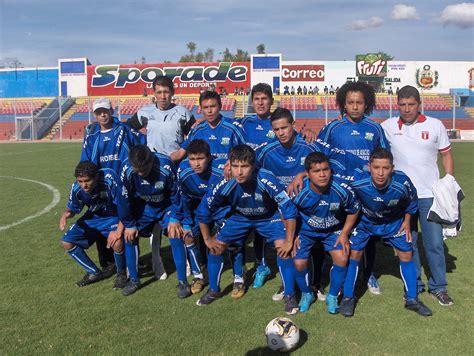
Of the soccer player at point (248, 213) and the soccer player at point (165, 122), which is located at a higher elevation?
the soccer player at point (165, 122)

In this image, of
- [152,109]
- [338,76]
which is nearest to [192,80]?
[338,76]

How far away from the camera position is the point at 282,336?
3129 mm

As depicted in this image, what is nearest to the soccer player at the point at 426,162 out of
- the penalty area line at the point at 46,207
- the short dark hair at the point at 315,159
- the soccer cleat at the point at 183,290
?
the short dark hair at the point at 315,159

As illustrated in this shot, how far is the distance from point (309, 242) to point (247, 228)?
2.01ft

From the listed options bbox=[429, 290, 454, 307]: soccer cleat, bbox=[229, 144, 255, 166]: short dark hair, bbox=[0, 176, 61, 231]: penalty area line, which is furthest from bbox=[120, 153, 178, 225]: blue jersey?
bbox=[0, 176, 61, 231]: penalty area line

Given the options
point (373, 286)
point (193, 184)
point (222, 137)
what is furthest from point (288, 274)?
point (222, 137)

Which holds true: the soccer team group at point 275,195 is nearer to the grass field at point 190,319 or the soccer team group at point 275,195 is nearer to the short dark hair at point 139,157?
the short dark hair at point 139,157

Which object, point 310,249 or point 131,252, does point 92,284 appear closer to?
point 131,252

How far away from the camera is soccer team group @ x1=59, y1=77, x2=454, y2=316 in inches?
150

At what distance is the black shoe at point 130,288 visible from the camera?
425 cm

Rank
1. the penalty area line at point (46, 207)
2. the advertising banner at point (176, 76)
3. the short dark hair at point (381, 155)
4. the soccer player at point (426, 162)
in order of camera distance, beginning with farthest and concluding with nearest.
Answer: the advertising banner at point (176, 76) → the penalty area line at point (46, 207) → the soccer player at point (426, 162) → the short dark hair at point (381, 155)

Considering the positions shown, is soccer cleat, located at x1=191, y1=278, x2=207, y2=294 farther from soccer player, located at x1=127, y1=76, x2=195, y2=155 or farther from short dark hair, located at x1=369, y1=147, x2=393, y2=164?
short dark hair, located at x1=369, y1=147, x2=393, y2=164

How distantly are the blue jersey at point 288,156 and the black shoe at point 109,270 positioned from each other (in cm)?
213

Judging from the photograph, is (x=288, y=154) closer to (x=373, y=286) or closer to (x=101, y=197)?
(x=373, y=286)
